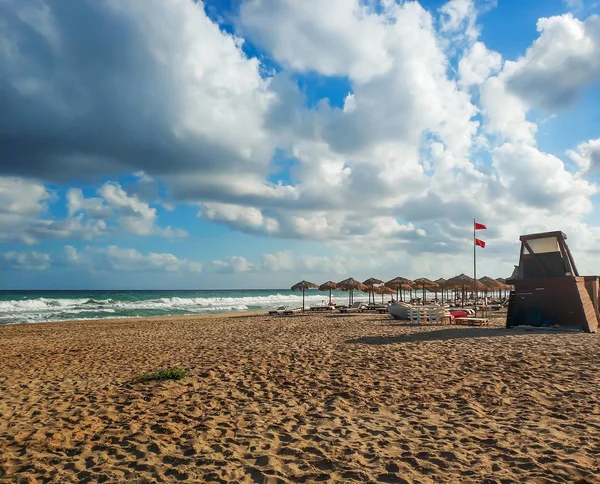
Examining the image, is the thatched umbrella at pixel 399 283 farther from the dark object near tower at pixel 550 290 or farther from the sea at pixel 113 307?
the sea at pixel 113 307

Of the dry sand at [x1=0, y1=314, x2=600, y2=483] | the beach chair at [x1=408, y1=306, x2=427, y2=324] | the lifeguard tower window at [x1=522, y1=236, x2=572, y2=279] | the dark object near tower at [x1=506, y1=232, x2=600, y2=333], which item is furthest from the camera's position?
the beach chair at [x1=408, y1=306, x2=427, y2=324]

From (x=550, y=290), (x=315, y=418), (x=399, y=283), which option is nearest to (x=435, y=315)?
(x=550, y=290)

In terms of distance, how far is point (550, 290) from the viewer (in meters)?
14.6

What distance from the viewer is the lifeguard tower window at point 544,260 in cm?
1472

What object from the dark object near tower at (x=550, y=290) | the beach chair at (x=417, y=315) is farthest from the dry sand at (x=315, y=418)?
the beach chair at (x=417, y=315)

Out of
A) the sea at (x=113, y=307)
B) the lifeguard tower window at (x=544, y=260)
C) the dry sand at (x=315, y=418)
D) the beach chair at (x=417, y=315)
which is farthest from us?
the sea at (x=113, y=307)

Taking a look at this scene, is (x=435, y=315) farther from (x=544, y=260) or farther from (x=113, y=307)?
(x=113, y=307)

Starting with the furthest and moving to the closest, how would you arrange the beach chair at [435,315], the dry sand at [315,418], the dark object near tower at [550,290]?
the beach chair at [435,315] → the dark object near tower at [550,290] → the dry sand at [315,418]

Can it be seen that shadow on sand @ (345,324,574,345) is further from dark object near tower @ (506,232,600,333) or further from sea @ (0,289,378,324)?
sea @ (0,289,378,324)

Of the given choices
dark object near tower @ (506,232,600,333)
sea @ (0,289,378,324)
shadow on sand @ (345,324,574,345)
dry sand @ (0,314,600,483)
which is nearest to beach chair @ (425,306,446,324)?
dark object near tower @ (506,232,600,333)

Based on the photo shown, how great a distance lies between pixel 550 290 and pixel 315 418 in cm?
1246

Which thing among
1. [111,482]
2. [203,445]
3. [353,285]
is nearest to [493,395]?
[203,445]

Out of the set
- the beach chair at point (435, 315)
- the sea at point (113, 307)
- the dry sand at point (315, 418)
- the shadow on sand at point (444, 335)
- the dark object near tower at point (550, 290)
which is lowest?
the sea at point (113, 307)

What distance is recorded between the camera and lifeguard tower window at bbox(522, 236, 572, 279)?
14.7 metres
